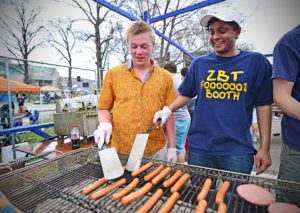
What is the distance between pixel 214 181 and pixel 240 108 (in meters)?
0.75

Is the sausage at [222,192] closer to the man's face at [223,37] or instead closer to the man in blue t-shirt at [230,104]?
the man in blue t-shirt at [230,104]

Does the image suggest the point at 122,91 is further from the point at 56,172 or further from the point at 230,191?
the point at 230,191

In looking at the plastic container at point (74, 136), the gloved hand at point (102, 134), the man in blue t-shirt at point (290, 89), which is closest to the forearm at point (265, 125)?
the man in blue t-shirt at point (290, 89)

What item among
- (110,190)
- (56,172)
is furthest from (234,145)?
(56,172)

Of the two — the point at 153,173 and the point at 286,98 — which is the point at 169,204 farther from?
the point at 286,98

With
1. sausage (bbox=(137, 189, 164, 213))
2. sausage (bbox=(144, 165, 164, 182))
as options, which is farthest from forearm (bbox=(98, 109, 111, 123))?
sausage (bbox=(137, 189, 164, 213))

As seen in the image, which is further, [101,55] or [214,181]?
[101,55]

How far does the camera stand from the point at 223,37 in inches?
75.3

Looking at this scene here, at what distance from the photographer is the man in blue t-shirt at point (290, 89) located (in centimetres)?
153

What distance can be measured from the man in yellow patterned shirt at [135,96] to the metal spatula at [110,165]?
0.37m

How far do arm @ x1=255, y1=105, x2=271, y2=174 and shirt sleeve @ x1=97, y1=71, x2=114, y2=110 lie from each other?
5.07ft

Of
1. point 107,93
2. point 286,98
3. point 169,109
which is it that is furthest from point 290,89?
point 107,93

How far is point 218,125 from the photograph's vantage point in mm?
1899

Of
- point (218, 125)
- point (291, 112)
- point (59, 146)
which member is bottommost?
point (59, 146)
